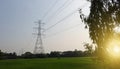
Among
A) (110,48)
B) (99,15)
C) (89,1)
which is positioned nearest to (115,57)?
(110,48)

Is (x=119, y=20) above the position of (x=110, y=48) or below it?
above

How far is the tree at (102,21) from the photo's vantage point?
1261 centimetres

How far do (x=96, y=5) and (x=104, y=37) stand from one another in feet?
5.27

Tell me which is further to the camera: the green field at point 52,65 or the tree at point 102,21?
the green field at point 52,65

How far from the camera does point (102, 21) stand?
13336mm

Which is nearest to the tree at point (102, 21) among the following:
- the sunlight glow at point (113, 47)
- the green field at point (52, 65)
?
the sunlight glow at point (113, 47)

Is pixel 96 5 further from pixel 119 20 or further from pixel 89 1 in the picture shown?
pixel 119 20

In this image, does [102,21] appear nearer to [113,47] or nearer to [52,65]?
[113,47]

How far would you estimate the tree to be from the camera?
12609 millimetres

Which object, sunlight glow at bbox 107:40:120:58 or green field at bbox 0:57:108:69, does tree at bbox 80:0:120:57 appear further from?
green field at bbox 0:57:108:69

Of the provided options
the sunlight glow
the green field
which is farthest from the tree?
the green field

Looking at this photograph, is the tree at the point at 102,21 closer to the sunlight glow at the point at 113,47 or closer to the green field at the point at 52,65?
the sunlight glow at the point at 113,47

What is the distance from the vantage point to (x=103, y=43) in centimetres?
1349

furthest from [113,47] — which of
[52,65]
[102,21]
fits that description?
[52,65]
